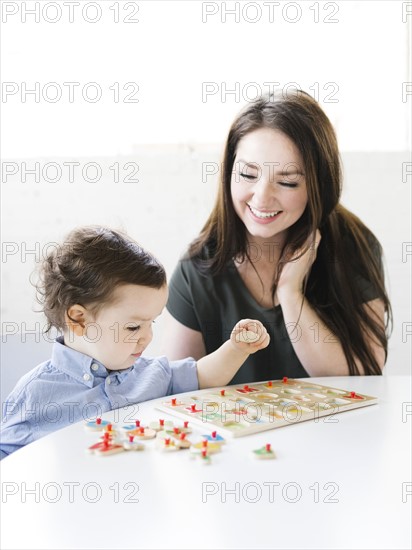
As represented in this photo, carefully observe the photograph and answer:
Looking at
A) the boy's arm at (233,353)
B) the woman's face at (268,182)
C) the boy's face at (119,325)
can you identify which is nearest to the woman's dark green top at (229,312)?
the woman's face at (268,182)

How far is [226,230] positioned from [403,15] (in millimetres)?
1413

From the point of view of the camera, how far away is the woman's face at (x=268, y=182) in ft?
4.80

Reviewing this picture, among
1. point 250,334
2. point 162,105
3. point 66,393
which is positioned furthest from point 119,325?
point 162,105

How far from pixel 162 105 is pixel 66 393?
149cm

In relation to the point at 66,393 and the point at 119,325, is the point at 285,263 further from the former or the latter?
the point at 66,393

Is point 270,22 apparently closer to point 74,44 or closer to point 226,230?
point 74,44

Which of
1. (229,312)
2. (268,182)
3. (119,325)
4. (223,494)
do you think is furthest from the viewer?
(229,312)

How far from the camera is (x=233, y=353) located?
125cm

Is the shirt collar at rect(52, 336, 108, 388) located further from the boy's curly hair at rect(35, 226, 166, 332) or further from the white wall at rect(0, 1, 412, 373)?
the white wall at rect(0, 1, 412, 373)

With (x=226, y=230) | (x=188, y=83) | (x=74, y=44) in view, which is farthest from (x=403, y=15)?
(x=226, y=230)

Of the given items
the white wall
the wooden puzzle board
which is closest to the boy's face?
the wooden puzzle board

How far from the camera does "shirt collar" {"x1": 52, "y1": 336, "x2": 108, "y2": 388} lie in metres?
1.14

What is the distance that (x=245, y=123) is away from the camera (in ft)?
5.00

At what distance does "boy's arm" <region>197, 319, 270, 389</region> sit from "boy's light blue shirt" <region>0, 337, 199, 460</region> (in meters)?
0.08
